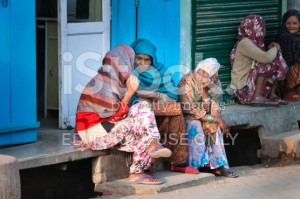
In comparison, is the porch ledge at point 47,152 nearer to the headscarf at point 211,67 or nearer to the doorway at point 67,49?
the doorway at point 67,49

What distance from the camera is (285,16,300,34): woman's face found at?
11609mm

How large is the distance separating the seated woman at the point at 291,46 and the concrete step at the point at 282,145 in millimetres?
992

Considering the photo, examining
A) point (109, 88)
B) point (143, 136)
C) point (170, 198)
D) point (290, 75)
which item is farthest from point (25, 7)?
point (290, 75)

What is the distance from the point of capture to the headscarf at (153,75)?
8.96 meters

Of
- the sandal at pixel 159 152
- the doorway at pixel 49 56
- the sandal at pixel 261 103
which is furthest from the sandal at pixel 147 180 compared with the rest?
the sandal at pixel 261 103

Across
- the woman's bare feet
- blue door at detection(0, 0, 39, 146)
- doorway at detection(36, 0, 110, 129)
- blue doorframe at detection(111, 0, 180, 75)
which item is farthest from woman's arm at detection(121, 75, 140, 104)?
blue doorframe at detection(111, 0, 180, 75)

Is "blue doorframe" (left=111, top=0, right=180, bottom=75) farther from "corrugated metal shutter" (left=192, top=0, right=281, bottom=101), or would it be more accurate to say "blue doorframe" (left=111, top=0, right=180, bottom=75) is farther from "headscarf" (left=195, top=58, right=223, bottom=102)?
"headscarf" (left=195, top=58, right=223, bottom=102)

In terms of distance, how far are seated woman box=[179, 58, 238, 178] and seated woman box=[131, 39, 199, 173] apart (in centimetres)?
12

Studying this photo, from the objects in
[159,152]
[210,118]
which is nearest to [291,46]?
[210,118]

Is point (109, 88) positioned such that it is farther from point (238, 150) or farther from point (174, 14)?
point (238, 150)

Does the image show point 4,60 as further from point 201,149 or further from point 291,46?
point 291,46

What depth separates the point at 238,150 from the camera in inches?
450

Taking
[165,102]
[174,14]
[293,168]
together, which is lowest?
Answer: [293,168]

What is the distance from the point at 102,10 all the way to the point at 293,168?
9.10 ft
